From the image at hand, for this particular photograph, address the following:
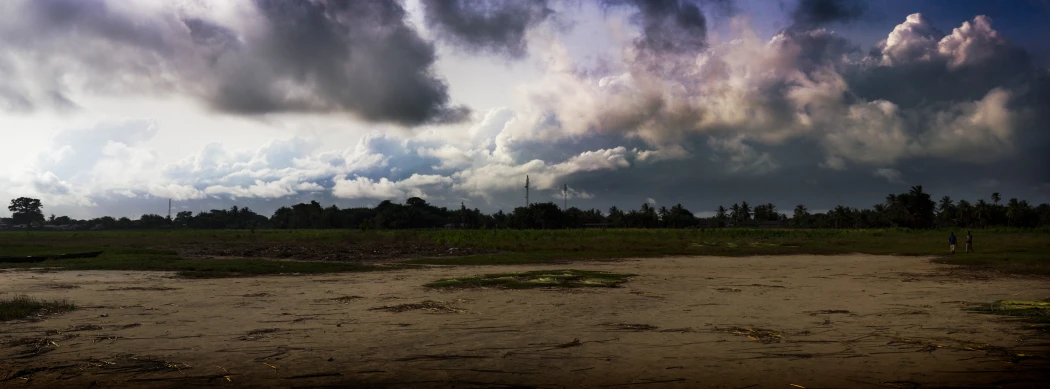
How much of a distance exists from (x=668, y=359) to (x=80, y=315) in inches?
485

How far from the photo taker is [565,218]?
14562 centimetres

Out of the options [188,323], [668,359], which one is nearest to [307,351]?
[188,323]

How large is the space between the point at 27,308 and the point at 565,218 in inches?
5269

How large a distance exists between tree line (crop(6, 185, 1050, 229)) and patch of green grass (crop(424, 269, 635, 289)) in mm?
100754

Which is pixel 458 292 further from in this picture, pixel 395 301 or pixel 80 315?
pixel 80 315

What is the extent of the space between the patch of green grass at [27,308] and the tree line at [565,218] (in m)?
105

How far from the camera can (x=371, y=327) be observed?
11.6 metres

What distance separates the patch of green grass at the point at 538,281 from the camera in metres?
19.4

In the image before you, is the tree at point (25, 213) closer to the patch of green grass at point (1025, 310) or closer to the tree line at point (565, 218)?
the tree line at point (565, 218)

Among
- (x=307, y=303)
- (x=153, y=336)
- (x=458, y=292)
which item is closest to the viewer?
(x=153, y=336)

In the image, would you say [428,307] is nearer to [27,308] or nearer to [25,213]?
[27,308]

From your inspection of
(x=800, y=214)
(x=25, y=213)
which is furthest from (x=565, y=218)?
(x=25, y=213)

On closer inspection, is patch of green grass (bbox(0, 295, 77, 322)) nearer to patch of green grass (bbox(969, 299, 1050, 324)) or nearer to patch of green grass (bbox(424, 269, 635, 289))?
patch of green grass (bbox(424, 269, 635, 289))

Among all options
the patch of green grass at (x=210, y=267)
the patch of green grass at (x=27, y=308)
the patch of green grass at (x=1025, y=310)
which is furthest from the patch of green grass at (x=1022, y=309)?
the patch of green grass at (x=210, y=267)
